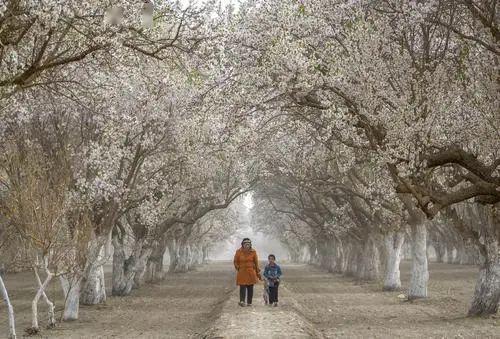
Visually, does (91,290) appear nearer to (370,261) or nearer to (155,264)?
(155,264)

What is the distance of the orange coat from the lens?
2447 cm

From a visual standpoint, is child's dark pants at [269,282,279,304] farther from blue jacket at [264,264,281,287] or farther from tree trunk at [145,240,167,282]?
tree trunk at [145,240,167,282]

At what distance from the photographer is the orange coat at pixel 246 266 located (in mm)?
24469

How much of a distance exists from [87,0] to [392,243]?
31.6 meters

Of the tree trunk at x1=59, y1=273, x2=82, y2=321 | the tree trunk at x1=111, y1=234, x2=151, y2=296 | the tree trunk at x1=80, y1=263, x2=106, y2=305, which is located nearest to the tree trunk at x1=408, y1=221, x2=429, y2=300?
the tree trunk at x1=80, y1=263, x2=106, y2=305

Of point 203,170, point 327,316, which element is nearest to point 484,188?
point 327,316

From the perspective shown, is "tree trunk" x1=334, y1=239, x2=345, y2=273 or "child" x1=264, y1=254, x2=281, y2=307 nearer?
"child" x1=264, y1=254, x2=281, y2=307

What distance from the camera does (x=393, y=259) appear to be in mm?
39750

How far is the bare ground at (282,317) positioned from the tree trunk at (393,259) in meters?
1.27

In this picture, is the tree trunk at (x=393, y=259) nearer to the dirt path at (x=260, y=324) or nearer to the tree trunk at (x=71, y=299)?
the dirt path at (x=260, y=324)

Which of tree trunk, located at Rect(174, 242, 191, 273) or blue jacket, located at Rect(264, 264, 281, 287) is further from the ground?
tree trunk, located at Rect(174, 242, 191, 273)

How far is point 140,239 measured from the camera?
1542 inches

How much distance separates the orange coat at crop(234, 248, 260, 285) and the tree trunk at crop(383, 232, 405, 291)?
16.4 metres

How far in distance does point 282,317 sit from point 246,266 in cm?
353
